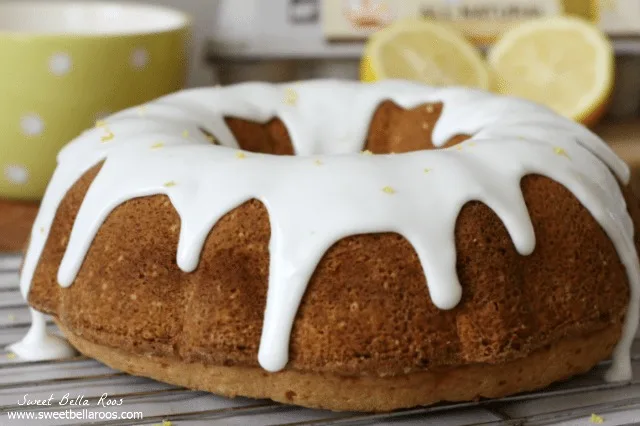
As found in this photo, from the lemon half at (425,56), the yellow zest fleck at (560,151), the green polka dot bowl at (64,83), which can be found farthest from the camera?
the lemon half at (425,56)

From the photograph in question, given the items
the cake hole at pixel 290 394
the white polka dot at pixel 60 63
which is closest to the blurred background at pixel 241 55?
the white polka dot at pixel 60 63

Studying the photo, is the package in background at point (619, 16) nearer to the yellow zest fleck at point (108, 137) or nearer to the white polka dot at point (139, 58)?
the white polka dot at point (139, 58)

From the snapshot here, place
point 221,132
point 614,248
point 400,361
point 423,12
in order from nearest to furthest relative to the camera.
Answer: point 400,361, point 614,248, point 221,132, point 423,12

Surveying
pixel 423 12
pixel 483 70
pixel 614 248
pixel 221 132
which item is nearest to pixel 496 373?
pixel 614 248

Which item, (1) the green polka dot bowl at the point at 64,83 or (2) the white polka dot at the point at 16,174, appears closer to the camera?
(1) the green polka dot bowl at the point at 64,83

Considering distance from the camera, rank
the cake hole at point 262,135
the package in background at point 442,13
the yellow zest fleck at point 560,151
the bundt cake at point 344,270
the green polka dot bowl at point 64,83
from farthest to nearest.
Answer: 1. the package in background at point 442,13
2. the green polka dot bowl at point 64,83
3. the cake hole at point 262,135
4. the yellow zest fleck at point 560,151
5. the bundt cake at point 344,270

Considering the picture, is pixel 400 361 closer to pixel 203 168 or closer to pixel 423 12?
pixel 203 168

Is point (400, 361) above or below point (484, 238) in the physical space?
below
